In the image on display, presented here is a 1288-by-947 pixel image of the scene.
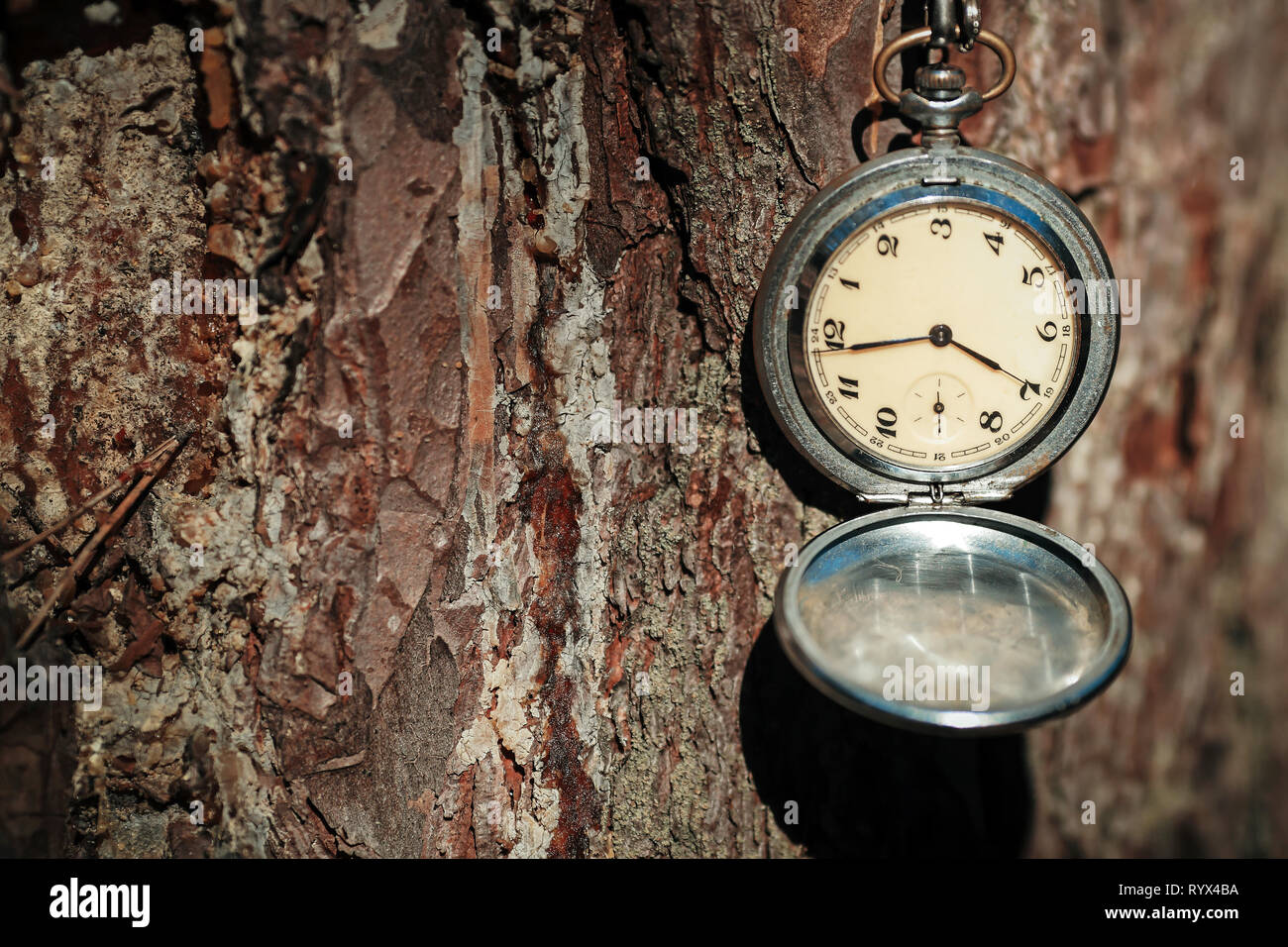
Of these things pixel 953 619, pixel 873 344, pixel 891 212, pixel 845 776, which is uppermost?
pixel 891 212

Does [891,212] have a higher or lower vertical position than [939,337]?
higher

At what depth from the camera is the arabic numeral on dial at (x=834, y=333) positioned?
113 cm

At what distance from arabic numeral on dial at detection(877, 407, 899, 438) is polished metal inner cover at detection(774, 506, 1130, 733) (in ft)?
0.34

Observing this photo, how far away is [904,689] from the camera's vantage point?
101 cm

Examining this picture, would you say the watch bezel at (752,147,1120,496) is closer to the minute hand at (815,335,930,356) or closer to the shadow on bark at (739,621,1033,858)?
the minute hand at (815,335,930,356)

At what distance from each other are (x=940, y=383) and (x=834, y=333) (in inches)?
6.2

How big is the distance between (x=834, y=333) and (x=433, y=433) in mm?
529

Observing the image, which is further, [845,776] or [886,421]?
[845,776]

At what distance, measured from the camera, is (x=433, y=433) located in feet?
3.66

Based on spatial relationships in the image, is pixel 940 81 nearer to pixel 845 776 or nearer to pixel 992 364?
pixel 992 364

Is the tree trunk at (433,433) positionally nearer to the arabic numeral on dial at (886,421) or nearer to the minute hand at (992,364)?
the arabic numeral on dial at (886,421)

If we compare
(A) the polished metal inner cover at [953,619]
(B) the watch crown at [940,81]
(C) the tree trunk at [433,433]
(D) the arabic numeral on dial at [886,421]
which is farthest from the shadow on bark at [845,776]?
(B) the watch crown at [940,81]

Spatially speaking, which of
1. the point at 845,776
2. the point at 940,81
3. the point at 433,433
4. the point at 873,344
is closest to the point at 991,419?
the point at 873,344

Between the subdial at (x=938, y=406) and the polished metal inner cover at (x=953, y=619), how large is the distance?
0.10 meters
